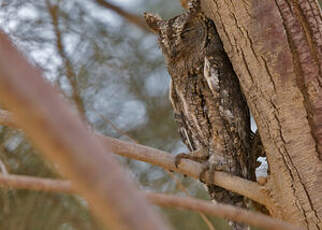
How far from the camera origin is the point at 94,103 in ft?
8.54

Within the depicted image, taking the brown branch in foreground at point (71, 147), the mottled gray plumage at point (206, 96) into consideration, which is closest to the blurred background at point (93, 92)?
the mottled gray plumage at point (206, 96)

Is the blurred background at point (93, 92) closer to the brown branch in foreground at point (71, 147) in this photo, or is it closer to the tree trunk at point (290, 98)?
the tree trunk at point (290, 98)

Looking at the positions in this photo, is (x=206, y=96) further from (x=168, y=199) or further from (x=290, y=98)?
(x=168, y=199)

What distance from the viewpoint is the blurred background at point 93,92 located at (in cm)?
243

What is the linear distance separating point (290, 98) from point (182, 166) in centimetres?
40

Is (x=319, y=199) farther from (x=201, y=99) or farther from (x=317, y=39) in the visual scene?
(x=201, y=99)

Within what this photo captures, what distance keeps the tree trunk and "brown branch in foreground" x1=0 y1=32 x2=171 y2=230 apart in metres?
1.17

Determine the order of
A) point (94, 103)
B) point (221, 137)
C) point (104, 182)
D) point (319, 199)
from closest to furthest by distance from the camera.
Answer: point (104, 182) → point (319, 199) → point (221, 137) → point (94, 103)

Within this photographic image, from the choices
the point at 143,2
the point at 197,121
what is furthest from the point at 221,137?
the point at 143,2

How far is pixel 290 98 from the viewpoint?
4.90ft

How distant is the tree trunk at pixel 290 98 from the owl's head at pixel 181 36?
1.34ft

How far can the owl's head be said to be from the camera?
1.95 metres

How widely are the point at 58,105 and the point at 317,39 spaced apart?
127 cm

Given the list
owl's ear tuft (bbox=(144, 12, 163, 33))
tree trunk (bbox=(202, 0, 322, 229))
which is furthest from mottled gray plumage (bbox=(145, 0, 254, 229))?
tree trunk (bbox=(202, 0, 322, 229))
